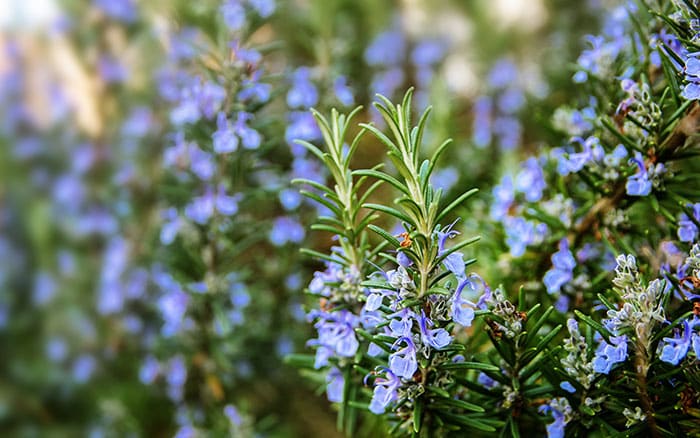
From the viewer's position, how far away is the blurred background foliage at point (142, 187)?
90cm

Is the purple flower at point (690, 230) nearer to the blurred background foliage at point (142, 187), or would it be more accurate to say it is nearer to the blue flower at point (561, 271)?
the blue flower at point (561, 271)

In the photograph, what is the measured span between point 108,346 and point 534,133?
41.6 inches

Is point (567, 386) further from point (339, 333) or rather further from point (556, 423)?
point (339, 333)

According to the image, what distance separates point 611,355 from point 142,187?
3.20 feet

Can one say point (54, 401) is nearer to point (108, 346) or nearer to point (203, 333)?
point (108, 346)

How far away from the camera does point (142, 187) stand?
1.13m

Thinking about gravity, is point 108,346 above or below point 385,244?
above

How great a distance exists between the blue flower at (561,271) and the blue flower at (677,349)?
0.14 m

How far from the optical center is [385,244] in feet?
1.59

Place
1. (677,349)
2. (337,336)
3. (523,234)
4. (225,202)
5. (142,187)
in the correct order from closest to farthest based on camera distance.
A: (677,349) → (337,336) → (523,234) → (225,202) → (142,187)

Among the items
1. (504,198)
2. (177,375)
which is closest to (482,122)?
(504,198)

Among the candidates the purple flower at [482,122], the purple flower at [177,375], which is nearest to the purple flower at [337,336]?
the purple flower at [177,375]

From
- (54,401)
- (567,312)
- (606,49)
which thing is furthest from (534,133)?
(54,401)

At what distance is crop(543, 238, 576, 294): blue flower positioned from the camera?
535 millimetres
